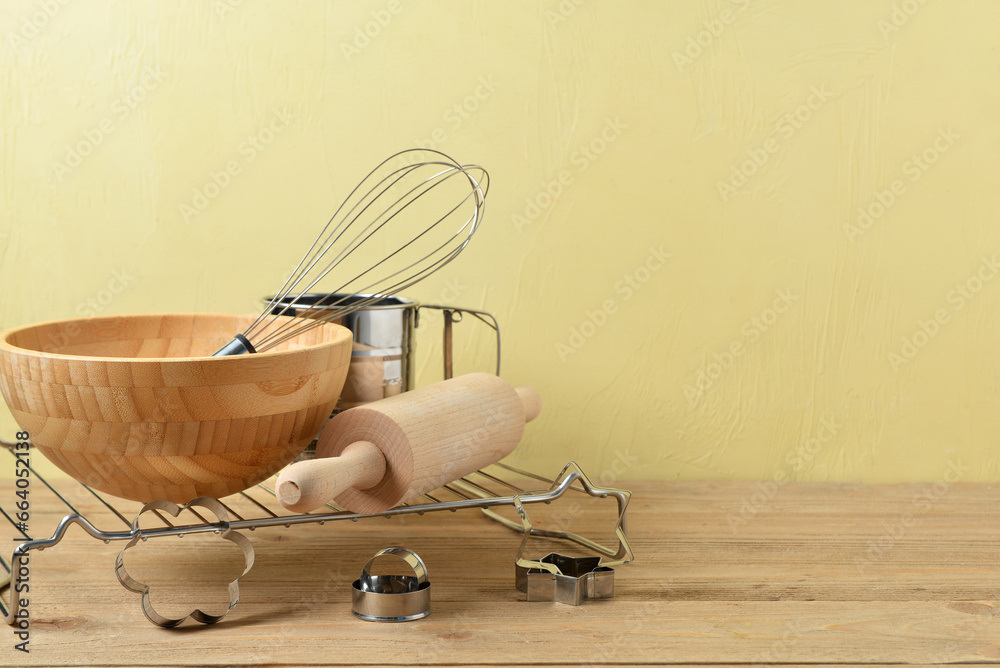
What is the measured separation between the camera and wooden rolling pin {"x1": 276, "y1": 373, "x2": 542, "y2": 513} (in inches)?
21.2

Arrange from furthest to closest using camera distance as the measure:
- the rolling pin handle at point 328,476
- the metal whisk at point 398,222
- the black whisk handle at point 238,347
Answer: the metal whisk at point 398,222 → the black whisk handle at point 238,347 → the rolling pin handle at point 328,476

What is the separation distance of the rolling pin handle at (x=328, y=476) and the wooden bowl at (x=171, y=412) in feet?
0.16

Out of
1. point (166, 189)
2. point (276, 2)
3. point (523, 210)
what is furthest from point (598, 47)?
point (166, 189)

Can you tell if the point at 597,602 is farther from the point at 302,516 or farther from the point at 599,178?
the point at 599,178

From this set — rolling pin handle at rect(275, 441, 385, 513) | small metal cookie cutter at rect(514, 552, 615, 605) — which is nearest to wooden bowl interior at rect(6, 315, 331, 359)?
rolling pin handle at rect(275, 441, 385, 513)

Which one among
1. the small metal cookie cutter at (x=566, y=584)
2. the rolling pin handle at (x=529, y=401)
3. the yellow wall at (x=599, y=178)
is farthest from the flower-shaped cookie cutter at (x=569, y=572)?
the yellow wall at (x=599, y=178)

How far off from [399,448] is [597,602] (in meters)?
0.17

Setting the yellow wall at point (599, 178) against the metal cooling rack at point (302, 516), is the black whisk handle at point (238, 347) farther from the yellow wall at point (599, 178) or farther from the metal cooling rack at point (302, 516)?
the yellow wall at point (599, 178)

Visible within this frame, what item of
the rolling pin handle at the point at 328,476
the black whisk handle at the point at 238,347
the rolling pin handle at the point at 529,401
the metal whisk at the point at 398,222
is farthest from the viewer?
the metal whisk at the point at 398,222

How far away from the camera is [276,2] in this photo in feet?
2.76

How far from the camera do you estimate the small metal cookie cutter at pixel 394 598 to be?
56cm

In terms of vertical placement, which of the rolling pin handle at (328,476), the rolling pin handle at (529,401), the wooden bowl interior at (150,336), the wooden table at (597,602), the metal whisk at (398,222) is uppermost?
the metal whisk at (398,222)

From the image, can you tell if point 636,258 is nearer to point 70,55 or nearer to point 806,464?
point 806,464

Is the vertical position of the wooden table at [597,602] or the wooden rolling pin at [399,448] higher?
the wooden rolling pin at [399,448]
